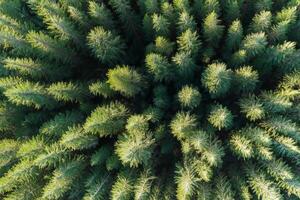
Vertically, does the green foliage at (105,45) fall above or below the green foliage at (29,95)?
above

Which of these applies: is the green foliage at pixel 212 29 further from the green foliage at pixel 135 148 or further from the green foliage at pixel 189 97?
the green foliage at pixel 135 148

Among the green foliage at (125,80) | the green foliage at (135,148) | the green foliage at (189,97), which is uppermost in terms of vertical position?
the green foliage at (125,80)

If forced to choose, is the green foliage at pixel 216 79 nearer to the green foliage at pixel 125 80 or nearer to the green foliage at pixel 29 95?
the green foliage at pixel 125 80

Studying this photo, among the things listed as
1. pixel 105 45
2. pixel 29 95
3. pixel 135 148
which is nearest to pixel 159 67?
pixel 105 45

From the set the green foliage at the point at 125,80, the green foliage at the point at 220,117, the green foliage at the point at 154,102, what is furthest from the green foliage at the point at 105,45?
the green foliage at the point at 220,117

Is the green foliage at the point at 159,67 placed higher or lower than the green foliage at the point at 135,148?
higher

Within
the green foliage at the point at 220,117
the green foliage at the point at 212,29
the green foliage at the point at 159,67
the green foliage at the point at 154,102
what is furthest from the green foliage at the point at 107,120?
the green foliage at the point at 212,29

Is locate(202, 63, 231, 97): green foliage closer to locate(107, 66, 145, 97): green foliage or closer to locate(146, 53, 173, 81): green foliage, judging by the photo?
locate(146, 53, 173, 81): green foliage

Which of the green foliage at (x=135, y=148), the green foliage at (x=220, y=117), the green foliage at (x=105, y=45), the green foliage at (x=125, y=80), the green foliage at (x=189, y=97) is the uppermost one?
the green foliage at (x=105, y=45)

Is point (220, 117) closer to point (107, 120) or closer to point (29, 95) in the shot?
point (107, 120)

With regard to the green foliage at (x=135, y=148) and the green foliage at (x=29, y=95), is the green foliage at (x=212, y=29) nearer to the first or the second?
the green foliage at (x=135, y=148)
